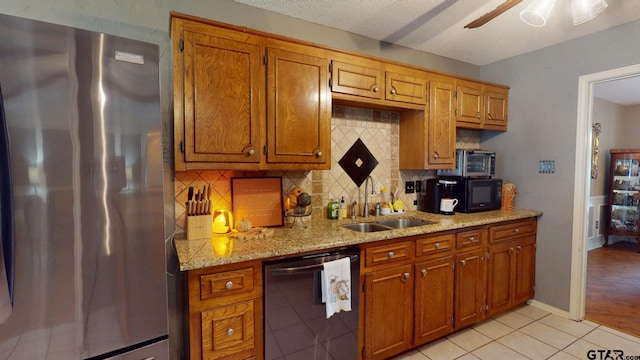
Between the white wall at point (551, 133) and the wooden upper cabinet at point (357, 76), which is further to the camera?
the white wall at point (551, 133)

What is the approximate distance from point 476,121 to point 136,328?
312 centimetres

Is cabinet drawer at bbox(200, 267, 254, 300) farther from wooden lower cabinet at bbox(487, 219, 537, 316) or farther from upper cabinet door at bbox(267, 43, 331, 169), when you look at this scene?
wooden lower cabinet at bbox(487, 219, 537, 316)

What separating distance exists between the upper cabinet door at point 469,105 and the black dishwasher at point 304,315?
1.85m

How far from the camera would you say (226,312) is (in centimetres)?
147

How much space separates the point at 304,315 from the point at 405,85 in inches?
76.1

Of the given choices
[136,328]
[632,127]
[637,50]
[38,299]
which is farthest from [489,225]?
[632,127]

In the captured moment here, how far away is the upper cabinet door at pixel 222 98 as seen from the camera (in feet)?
5.40

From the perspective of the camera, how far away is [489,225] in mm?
2535

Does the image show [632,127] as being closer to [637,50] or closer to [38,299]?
[637,50]

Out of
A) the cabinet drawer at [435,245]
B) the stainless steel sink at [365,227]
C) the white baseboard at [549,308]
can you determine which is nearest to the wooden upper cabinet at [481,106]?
the cabinet drawer at [435,245]

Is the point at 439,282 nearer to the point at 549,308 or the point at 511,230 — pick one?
the point at 511,230

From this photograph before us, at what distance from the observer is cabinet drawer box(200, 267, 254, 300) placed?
1.43 metres

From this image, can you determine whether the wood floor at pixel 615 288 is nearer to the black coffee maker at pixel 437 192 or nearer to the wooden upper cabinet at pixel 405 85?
the black coffee maker at pixel 437 192

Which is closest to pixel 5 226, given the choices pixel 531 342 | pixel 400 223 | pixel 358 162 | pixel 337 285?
pixel 337 285
